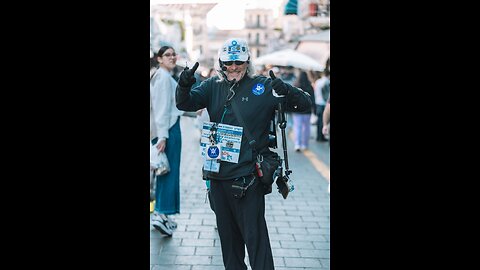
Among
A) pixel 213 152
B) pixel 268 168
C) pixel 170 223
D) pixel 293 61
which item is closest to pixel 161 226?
pixel 170 223

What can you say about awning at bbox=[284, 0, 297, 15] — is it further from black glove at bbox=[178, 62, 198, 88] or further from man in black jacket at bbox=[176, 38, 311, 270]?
black glove at bbox=[178, 62, 198, 88]

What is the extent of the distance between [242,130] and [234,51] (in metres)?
0.54

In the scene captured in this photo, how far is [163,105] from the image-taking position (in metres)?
6.39

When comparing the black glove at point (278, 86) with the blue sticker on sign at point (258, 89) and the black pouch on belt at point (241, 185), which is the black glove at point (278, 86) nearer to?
the blue sticker on sign at point (258, 89)

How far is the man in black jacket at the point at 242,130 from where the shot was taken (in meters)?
4.38

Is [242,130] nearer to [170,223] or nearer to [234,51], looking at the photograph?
[234,51]

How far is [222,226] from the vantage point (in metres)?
4.57

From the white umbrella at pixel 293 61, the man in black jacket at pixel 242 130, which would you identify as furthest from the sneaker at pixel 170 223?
the white umbrella at pixel 293 61

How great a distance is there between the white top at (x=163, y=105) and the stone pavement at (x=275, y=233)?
1.10 m

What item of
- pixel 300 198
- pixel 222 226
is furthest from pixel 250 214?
pixel 300 198
